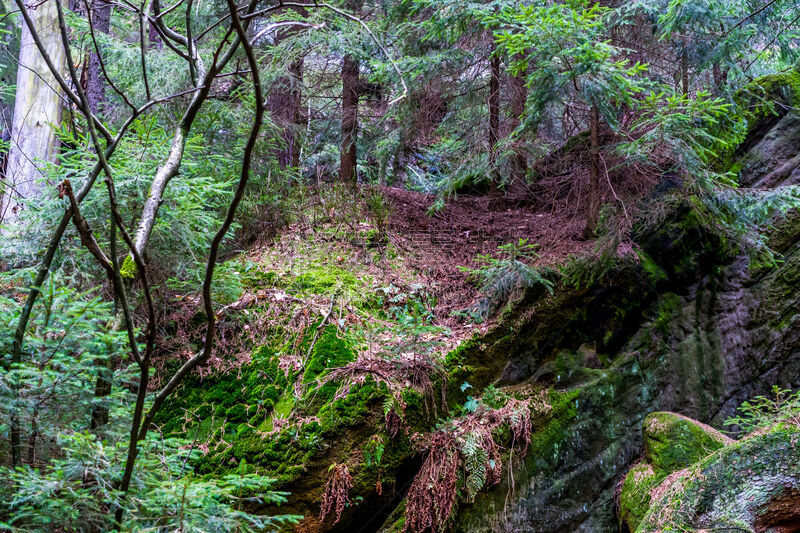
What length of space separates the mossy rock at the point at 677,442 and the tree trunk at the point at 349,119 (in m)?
5.86

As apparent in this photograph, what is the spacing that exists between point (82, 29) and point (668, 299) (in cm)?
862

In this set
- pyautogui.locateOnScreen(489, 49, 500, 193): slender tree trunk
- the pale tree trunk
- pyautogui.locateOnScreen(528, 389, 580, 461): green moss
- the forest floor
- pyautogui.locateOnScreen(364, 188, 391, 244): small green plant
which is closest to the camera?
pyautogui.locateOnScreen(528, 389, 580, 461): green moss

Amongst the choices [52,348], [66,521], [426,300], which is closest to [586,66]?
[426,300]

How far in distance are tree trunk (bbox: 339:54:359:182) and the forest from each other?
0.91 metres

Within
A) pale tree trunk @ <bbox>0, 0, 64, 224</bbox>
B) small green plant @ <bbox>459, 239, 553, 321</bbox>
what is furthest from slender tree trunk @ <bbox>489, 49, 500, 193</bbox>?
pale tree trunk @ <bbox>0, 0, 64, 224</bbox>

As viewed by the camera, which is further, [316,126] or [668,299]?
[316,126]

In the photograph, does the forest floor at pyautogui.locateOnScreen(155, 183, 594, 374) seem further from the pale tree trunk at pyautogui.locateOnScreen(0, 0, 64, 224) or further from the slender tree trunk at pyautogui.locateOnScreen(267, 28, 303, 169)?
the pale tree trunk at pyautogui.locateOnScreen(0, 0, 64, 224)

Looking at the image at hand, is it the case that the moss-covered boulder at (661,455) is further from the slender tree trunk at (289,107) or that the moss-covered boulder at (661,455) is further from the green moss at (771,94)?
the slender tree trunk at (289,107)

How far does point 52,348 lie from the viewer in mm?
2486

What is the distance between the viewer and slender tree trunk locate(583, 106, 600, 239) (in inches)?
225

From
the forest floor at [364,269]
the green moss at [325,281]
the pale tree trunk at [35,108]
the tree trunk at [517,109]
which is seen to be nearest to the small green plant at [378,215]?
the forest floor at [364,269]

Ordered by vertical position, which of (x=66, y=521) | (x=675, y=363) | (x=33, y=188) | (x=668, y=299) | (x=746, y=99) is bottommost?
(x=66, y=521)

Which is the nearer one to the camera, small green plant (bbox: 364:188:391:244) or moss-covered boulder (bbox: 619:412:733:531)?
moss-covered boulder (bbox: 619:412:733:531)

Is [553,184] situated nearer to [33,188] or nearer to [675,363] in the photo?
[675,363]
